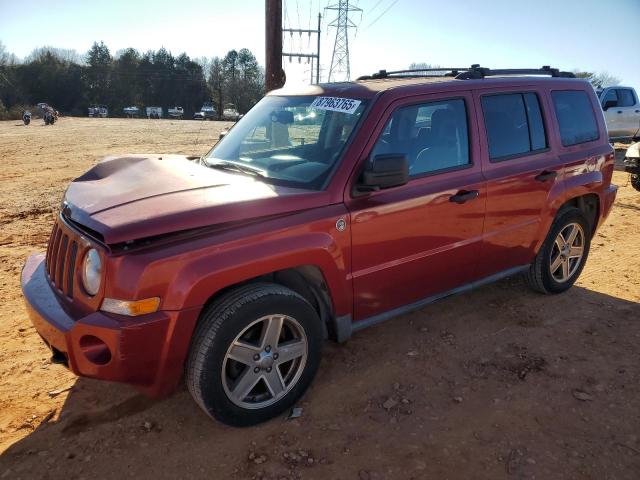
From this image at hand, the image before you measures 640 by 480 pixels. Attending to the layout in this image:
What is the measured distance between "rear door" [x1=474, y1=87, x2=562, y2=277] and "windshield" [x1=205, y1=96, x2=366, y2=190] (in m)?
1.17

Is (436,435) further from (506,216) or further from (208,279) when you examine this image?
(506,216)

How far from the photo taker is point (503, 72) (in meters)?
4.34

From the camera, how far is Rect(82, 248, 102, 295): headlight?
2524 mm

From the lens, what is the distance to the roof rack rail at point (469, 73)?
13.1 feet

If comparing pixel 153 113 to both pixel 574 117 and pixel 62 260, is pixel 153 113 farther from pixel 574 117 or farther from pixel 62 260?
pixel 62 260

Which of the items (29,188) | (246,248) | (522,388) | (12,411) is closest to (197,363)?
(246,248)

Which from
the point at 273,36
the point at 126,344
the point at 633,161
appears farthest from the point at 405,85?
the point at 633,161

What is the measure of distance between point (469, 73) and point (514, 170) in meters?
0.85

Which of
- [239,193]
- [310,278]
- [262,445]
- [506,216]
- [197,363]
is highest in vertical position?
[239,193]

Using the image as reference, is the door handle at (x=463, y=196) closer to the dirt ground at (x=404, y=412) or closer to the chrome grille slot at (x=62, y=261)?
the dirt ground at (x=404, y=412)

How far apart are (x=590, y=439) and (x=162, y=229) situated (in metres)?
2.69

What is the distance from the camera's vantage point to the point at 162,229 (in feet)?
8.18

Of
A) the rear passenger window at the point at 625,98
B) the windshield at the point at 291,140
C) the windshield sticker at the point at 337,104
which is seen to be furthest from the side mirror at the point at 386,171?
the rear passenger window at the point at 625,98

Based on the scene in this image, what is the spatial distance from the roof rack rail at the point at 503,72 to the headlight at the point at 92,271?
9.58ft
